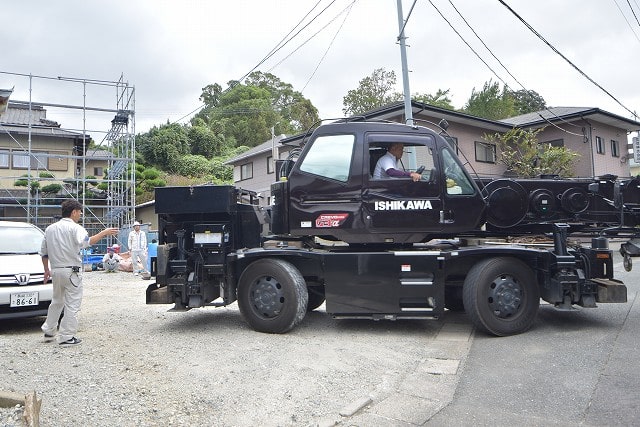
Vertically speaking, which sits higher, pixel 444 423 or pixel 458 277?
pixel 458 277

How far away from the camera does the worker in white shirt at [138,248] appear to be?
15.4 metres

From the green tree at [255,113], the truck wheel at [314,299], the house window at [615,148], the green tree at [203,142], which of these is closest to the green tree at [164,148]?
the green tree at [203,142]

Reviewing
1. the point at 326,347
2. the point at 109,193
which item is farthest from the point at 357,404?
the point at 109,193

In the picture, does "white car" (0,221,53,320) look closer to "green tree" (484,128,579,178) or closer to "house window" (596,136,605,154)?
"green tree" (484,128,579,178)

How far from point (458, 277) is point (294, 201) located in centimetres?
250

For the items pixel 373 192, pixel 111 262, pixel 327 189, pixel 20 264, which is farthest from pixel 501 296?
pixel 111 262

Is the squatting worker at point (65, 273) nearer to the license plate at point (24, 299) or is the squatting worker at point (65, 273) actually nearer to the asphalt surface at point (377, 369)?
the asphalt surface at point (377, 369)

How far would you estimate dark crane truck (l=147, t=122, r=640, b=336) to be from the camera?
21.2 ft

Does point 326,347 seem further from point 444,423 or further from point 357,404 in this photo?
point 444,423

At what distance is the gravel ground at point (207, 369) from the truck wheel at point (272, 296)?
187 millimetres

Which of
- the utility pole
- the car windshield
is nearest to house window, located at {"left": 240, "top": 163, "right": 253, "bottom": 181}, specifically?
the utility pole

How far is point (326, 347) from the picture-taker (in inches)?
234

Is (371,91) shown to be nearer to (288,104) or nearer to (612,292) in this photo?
(288,104)

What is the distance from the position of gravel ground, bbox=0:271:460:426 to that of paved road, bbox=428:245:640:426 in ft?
2.27
